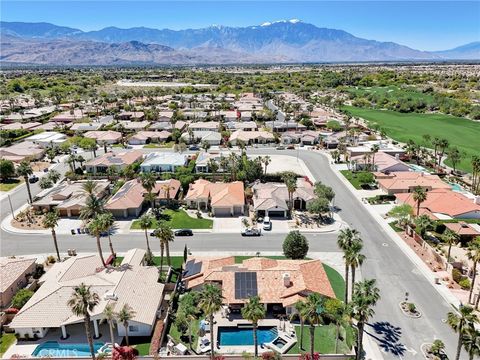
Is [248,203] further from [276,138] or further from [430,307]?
[276,138]

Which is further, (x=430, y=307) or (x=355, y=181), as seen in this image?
(x=355, y=181)

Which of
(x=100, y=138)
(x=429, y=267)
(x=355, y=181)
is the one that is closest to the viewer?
(x=429, y=267)

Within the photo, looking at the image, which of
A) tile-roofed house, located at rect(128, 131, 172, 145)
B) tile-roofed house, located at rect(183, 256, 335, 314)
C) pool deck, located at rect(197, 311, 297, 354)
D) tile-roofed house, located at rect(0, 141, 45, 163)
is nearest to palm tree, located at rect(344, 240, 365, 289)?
tile-roofed house, located at rect(183, 256, 335, 314)

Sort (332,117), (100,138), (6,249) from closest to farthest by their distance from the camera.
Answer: (6,249) → (100,138) → (332,117)

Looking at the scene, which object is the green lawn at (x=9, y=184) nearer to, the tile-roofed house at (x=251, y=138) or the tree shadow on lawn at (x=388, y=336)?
the tile-roofed house at (x=251, y=138)


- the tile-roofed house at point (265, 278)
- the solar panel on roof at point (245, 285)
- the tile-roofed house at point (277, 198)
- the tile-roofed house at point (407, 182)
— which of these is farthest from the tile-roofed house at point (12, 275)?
the tile-roofed house at point (407, 182)

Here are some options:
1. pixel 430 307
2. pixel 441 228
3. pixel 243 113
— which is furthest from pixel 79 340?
pixel 243 113

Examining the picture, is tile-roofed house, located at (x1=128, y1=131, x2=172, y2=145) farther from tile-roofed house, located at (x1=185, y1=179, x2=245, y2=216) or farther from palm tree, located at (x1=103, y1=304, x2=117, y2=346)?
palm tree, located at (x1=103, y1=304, x2=117, y2=346)
